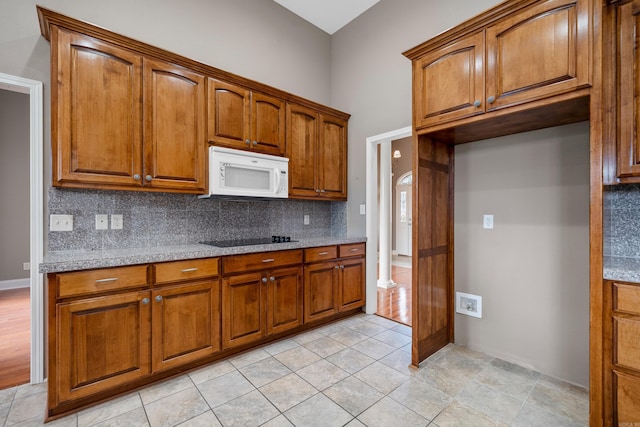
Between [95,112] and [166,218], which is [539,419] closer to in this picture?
[166,218]

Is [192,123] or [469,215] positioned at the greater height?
[192,123]

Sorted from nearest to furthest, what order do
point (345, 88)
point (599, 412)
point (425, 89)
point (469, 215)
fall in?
point (599, 412) → point (425, 89) → point (469, 215) → point (345, 88)

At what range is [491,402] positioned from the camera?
186cm

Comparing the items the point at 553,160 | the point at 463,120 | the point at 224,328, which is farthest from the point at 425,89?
the point at 224,328

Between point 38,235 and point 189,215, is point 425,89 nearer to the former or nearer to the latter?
point 189,215

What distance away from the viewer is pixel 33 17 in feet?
6.75

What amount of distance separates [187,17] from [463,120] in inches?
106

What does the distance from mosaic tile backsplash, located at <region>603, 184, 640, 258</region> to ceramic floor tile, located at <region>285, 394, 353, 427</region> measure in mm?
1929

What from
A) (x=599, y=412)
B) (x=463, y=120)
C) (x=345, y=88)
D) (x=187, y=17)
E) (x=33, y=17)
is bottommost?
(x=599, y=412)

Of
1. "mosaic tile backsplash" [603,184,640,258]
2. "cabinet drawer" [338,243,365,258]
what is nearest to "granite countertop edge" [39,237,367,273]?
"cabinet drawer" [338,243,365,258]

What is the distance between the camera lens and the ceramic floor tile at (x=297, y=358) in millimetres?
2314

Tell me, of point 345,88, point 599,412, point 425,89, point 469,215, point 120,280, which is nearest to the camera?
point 599,412

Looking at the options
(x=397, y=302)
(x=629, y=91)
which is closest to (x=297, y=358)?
(x=397, y=302)

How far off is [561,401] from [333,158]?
113 inches
